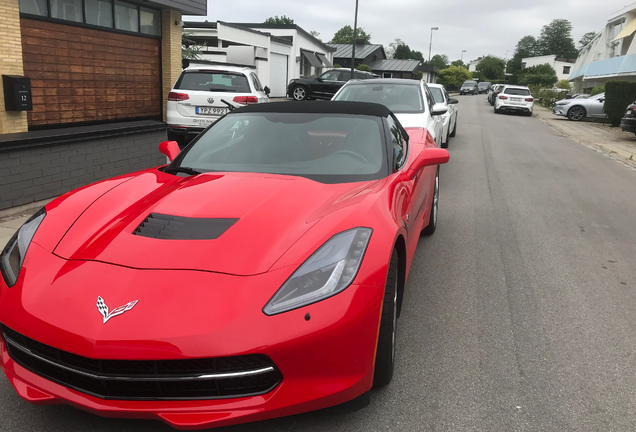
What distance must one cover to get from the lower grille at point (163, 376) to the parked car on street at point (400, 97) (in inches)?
268

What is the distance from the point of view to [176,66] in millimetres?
12391

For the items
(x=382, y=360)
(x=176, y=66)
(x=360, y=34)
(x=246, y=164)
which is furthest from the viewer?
(x=360, y=34)

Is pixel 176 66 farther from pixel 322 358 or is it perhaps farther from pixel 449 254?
pixel 322 358

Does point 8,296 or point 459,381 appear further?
point 459,381

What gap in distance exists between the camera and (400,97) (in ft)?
30.1

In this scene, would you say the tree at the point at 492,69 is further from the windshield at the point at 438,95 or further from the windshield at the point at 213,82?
the windshield at the point at 213,82

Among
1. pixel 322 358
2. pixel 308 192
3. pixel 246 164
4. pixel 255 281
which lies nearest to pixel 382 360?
pixel 322 358

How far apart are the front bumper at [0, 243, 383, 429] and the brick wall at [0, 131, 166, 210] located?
4882mm

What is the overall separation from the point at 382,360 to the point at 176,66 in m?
11.3

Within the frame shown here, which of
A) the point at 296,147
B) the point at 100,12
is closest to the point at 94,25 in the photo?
the point at 100,12

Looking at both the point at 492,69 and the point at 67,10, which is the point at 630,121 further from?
the point at 492,69

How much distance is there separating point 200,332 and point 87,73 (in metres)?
9.01

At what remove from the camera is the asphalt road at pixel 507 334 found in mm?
2561

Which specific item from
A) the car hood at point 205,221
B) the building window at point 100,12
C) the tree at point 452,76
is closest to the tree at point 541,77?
the tree at point 452,76
